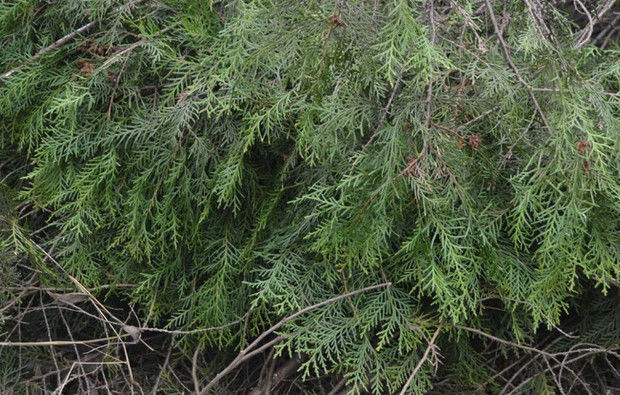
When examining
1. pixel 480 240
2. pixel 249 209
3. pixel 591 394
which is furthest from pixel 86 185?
pixel 591 394

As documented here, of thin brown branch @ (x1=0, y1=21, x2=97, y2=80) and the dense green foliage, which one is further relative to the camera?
thin brown branch @ (x1=0, y1=21, x2=97, y2=80)

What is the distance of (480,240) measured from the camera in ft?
6.54

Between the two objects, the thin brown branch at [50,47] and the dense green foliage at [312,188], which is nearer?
the dense green foliage at [312,188]

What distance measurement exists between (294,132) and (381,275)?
57 cm

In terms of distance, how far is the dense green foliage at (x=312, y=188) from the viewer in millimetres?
1788

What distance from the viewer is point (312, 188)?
198 centimetres

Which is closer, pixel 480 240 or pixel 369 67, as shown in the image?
pixel 369 67

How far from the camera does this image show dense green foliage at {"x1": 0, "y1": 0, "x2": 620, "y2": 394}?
1.79 m

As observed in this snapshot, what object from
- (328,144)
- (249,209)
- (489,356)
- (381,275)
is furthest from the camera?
(489,356)

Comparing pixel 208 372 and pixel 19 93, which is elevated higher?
pixel 19 93

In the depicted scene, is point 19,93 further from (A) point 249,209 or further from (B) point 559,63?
(B) point 559,63

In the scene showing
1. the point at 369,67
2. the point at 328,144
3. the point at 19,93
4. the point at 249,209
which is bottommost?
the point at 249,209

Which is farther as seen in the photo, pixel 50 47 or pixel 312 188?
pixel 50 47

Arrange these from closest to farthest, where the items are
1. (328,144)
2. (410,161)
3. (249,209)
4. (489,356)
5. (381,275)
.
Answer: (410,161) < (328,144) < (381,275) < (249,209) < (489,356)
